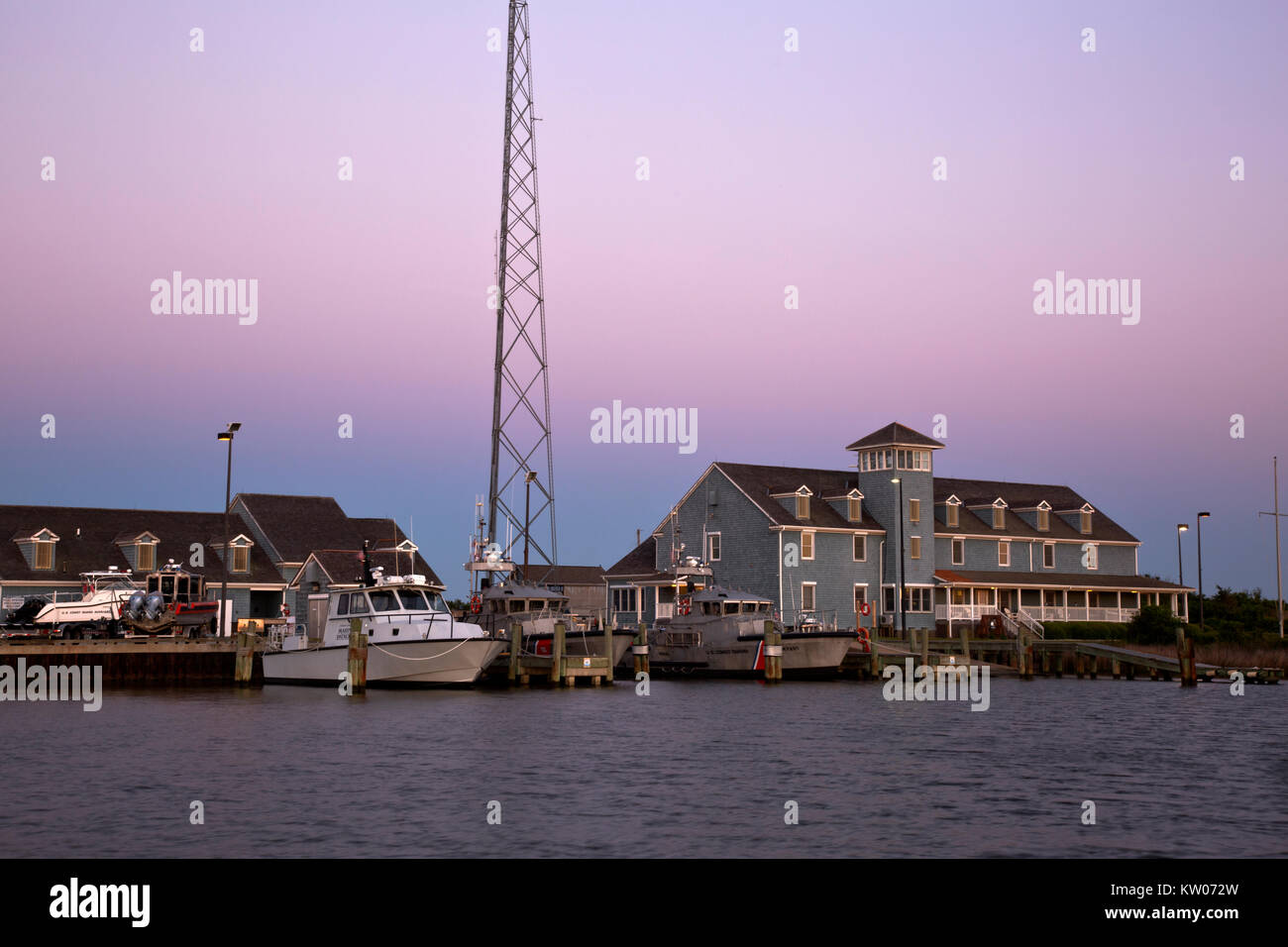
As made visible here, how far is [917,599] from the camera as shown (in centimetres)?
7156

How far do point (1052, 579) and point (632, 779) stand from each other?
55.1 m

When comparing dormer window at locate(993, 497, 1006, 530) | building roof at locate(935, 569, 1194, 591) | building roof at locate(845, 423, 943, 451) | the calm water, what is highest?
building roof at locate(845, 423, 943, 451)

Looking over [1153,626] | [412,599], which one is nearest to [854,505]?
[1153,626]

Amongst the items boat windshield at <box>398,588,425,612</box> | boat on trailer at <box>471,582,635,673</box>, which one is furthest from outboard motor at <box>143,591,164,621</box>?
boat on trailer at <box>471,582,635,673</box>

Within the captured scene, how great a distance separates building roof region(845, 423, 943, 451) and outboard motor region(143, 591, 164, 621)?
3748 cm

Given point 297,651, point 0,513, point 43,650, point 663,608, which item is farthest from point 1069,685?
point 0,513

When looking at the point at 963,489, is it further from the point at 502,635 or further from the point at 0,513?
the point at 0,513

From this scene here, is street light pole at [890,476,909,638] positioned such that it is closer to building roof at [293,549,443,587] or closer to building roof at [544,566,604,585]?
building roof at [293,549,443,587]

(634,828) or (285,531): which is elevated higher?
(285,531)

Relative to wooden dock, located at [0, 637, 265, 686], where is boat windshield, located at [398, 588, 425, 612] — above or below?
above

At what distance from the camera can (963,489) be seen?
81625 millimetres

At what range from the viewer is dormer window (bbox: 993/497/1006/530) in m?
78.1

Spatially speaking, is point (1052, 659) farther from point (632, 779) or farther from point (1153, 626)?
point (632, 779)
